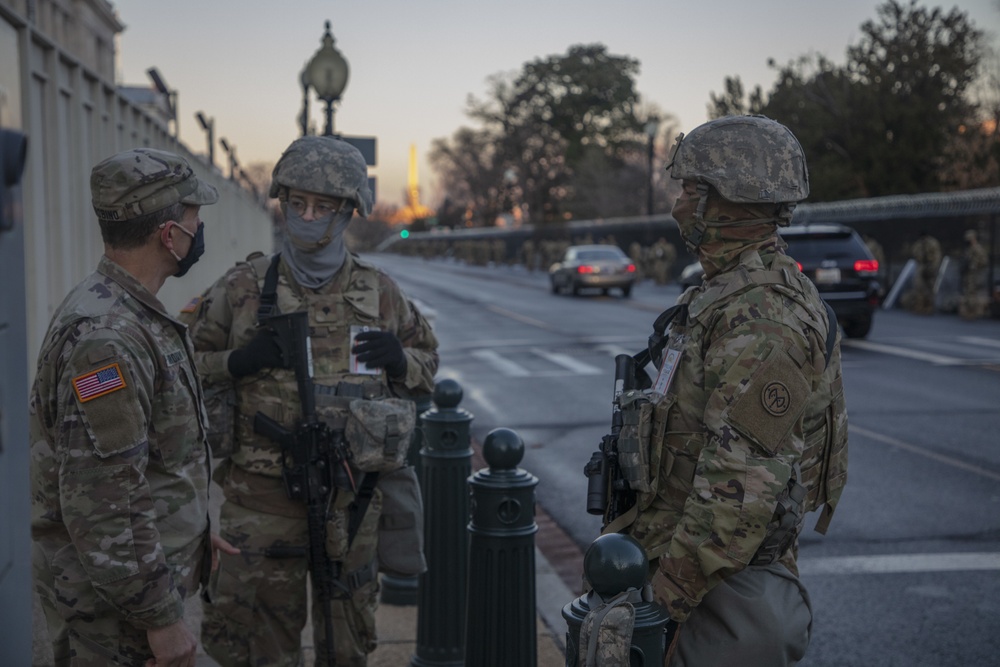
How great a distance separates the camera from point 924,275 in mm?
24172

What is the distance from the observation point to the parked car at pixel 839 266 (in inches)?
691

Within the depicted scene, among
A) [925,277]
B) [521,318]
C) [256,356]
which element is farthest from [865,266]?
[256,356]

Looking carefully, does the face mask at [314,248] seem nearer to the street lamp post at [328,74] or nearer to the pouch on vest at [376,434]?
the pouch on vest at [376,434]

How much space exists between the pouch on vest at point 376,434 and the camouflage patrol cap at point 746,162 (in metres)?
1.39

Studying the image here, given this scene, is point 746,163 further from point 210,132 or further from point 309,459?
point 210,132

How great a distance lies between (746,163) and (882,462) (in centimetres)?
666

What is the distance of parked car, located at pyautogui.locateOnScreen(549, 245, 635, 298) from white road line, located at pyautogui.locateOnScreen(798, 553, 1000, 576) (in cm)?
2428

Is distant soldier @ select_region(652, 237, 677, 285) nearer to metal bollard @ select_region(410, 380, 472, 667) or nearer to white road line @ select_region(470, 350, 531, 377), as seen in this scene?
white road line @ select_region(470, 350, 531, 377)

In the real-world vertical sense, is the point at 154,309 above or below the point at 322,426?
above

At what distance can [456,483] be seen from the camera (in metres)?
4.81

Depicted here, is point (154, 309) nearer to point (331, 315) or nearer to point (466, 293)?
point (331, 315)

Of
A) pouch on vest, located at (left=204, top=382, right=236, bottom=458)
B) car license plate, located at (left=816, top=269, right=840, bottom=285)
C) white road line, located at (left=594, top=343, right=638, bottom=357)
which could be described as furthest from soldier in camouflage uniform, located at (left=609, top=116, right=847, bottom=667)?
car license plate, located at (left=816, top=269, right=840, bottom=285)

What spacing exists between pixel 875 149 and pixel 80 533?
39.8 meters

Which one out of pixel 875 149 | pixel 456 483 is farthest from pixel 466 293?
pixel 456 483
